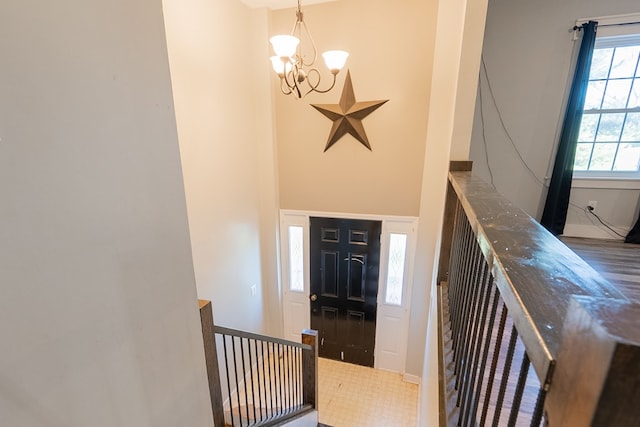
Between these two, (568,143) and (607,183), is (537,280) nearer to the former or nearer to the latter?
(568,143)

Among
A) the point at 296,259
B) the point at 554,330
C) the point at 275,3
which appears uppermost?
the point at 275,3

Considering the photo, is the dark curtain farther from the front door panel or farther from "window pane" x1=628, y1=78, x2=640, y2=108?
the front door panel

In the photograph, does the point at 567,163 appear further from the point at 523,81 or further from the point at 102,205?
the point at 102,205

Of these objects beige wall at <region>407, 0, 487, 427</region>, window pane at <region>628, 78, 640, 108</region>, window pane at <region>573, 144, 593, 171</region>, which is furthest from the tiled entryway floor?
window pane at <region>628, 78, 640, 108</region>

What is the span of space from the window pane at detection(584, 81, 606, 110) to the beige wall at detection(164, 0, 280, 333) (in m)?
3.59

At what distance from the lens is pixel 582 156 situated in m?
3.13

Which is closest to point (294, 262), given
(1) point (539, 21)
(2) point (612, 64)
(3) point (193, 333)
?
(3) point (193, 333)

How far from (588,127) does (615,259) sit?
149cm

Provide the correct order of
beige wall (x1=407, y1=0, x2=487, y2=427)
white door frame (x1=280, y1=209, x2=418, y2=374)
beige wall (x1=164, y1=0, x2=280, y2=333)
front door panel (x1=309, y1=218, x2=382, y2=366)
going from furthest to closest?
front door panel (x1=309, y1=218, x2=382, y2=366)
white door frame (x1=280, y1=209, x2=418, y2=374)
beige wall (x1=164, y1=0, x2=280, y2=333)
beige wall (x1=407, y1=0, x2=487, y2=427)

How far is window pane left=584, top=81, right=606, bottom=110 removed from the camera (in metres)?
2.98

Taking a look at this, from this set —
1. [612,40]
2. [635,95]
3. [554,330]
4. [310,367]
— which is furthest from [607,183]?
[554,330]

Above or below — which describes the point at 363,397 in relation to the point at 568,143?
below

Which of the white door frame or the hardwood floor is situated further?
the white door frame

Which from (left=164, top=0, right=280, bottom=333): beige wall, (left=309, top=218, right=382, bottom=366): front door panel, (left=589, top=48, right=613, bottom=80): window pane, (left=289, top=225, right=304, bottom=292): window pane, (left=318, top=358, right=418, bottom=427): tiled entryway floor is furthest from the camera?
(left=289, top=225, right=304, bottom=292): window pane
